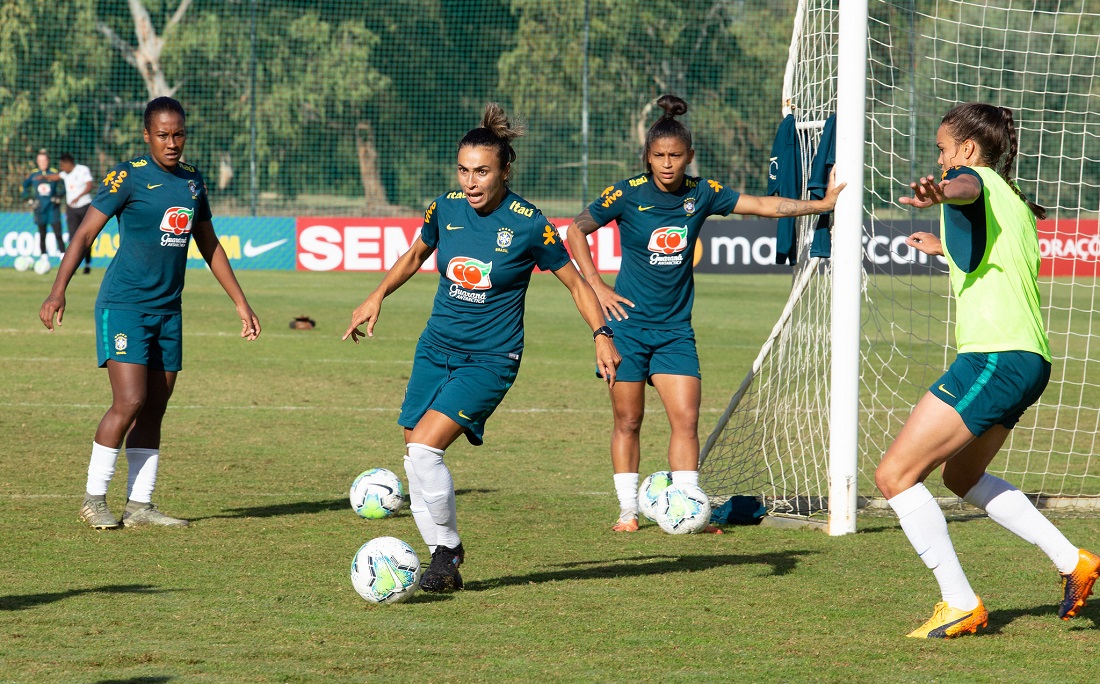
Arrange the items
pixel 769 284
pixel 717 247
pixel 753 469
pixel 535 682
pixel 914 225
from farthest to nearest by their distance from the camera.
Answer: pixel 717 247 → pixel 769 284 → pixel 914 225 → pixel 753 469 → pixel 535 682

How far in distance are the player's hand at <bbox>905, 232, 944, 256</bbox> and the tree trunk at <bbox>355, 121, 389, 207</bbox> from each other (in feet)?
100

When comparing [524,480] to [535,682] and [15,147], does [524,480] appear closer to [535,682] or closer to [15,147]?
[535,682]

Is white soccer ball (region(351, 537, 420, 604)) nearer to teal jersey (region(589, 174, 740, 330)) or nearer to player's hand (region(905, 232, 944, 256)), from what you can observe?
teal jersey (region(589, 174, 740, 330))

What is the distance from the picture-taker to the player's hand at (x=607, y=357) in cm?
555

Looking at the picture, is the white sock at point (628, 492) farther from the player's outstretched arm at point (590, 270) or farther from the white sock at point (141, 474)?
the white sock at point (141, 474)

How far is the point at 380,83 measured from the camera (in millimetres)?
41219

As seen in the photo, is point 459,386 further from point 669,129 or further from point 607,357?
point 669,129

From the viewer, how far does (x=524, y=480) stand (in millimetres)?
8789

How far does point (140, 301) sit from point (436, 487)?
93.6 inches

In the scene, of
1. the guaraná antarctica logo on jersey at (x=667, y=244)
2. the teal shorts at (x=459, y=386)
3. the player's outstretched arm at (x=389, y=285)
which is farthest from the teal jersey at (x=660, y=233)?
the teal shorts at (x=459, y=386)

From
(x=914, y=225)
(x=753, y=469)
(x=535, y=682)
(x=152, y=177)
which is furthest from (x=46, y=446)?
(x=914, y=225)

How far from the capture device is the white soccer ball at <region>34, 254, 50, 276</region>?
25.8 metres

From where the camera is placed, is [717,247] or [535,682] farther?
[717,247]

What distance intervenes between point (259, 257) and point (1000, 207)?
24.9 meters
